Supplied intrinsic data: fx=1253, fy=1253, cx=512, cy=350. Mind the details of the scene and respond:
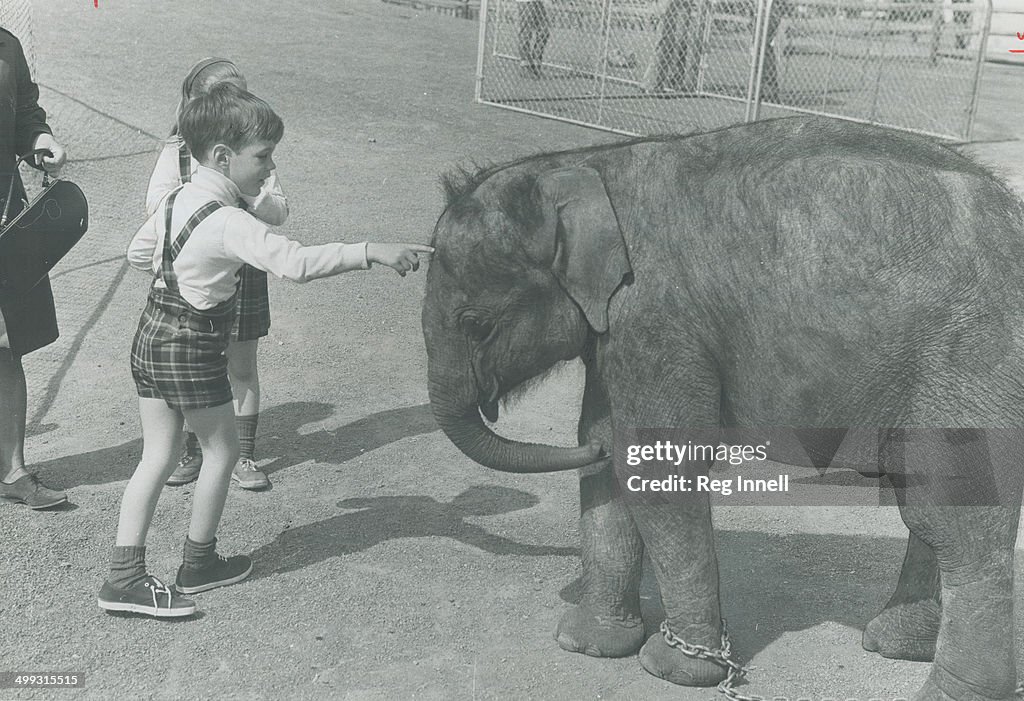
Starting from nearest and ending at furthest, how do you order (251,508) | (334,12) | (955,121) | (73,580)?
1. (73,580)
2. (251,508)
3. (955,121)
4. (334,12)

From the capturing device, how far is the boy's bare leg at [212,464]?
4715mm

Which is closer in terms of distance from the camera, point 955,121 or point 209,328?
point 209,328

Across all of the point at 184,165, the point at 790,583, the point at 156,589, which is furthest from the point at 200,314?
the point at 790,583

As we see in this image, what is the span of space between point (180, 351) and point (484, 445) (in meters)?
1.16

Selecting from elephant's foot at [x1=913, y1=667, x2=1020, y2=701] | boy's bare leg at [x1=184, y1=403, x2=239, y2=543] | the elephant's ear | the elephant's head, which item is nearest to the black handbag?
boy's bare leg at [x1=184, y1=403, x2=239, y2=543]

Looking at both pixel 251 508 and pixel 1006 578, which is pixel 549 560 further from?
pixel 1006 578

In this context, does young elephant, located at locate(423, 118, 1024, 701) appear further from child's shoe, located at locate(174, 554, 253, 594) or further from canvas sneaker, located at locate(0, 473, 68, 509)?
canvas sneaker, located at locate(0, 473, 68, 509)

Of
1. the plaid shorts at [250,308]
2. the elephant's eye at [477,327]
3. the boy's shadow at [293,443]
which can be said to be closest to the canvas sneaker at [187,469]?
the boy's shadow at [293,443]

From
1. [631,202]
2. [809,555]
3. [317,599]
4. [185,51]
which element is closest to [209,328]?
[317,599]

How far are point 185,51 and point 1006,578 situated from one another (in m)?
14.3

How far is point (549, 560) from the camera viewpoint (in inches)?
211

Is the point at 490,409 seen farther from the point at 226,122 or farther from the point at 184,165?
the point at 184,165

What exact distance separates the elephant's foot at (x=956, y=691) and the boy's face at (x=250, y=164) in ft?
9.56

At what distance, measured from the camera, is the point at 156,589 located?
15.4 ft
